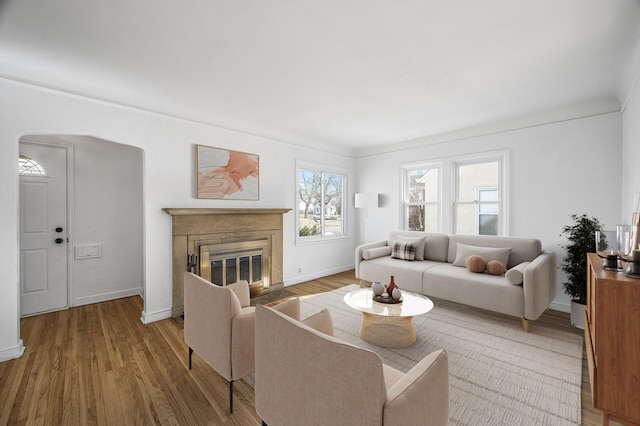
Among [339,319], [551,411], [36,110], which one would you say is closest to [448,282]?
[339,319]

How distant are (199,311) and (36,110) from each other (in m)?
2.48

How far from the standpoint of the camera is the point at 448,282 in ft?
11.4

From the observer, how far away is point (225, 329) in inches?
71.9

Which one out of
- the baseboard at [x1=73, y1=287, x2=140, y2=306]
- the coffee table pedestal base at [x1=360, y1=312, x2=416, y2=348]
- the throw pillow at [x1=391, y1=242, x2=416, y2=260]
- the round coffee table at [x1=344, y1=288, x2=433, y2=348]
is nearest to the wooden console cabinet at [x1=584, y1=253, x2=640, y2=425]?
the round coffee table at [x1=344, y1=288, x2=433, y2=348]

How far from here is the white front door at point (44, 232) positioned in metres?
3.43

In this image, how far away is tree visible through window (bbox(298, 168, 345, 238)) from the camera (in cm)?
512

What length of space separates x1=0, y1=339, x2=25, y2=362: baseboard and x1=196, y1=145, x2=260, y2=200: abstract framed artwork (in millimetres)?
2128

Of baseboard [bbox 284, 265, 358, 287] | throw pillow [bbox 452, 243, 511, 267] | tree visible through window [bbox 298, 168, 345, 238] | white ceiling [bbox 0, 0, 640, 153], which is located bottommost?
baseboard [bbox 284, 265, 358, 287]

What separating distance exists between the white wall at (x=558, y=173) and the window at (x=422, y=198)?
24.8 inches

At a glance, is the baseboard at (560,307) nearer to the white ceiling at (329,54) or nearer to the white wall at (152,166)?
the white ceiling at (329,54)

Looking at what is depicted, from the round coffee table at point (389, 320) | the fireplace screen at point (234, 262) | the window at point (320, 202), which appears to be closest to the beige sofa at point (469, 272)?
the round coffee table at point (389, 320)

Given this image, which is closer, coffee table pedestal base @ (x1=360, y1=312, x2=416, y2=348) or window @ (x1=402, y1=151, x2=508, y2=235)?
coffee table pedestal base @ (x1=360, y1=312, x2=416, y2=348)

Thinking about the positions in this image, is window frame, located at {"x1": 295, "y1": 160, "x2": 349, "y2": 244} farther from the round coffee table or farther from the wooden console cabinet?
the wooden console cabinet

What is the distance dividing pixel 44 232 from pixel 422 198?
5553 millimetres
